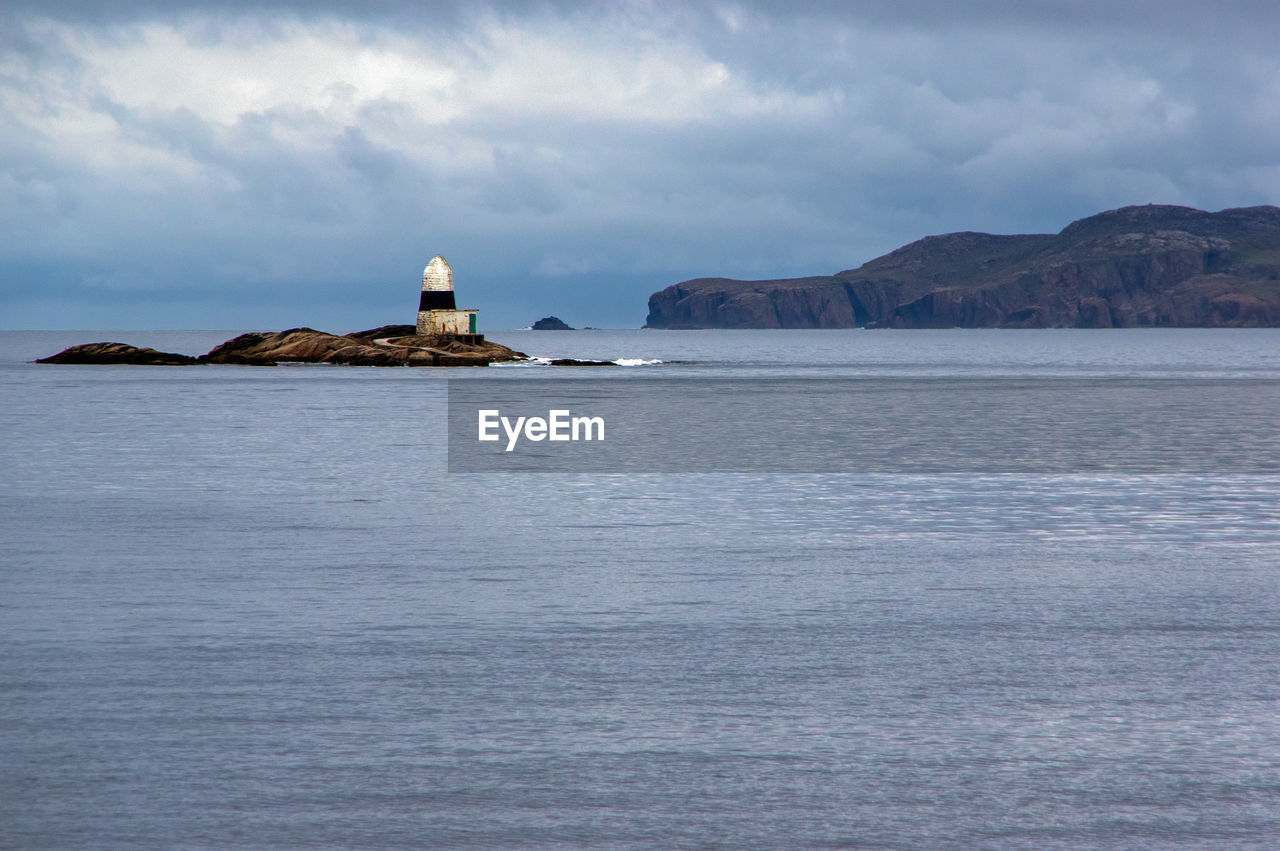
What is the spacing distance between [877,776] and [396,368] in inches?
4670

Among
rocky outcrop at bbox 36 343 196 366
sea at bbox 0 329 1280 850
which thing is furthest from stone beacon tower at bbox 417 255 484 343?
sea at bbox 0 329 1280 850

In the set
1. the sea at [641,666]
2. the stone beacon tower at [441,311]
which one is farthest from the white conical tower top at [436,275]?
the sea at [641,666]

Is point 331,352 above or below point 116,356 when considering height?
above

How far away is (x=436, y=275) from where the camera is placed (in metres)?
124

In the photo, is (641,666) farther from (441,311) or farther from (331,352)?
(331,352)

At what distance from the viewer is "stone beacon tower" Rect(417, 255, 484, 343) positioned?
124 metres

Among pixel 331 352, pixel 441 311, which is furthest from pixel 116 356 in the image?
pixel 441 311

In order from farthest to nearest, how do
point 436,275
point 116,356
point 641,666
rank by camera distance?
point 116,356
point 436,275
point 641,666

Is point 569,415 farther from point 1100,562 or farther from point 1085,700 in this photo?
point 1085,700

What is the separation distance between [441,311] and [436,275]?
428cm

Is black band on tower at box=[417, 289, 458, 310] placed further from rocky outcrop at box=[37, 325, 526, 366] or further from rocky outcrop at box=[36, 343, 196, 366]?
rocky outcrop at box=[36, 343, 196, 366]

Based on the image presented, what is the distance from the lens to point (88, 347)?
14475 cm

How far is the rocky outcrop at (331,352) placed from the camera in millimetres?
124812

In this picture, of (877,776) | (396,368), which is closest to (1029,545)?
(877,776)
